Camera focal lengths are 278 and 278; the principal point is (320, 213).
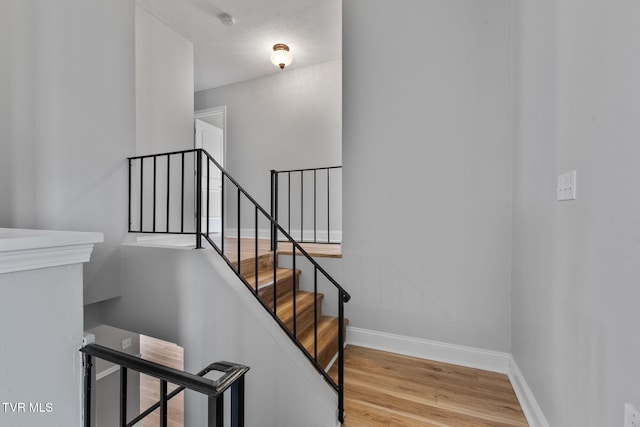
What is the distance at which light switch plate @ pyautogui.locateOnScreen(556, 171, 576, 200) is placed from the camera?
3.92 feet

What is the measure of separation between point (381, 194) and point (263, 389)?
5.84ft

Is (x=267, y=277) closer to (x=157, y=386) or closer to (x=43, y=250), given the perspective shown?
(x=43, y=250)

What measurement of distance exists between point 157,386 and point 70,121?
3.35m

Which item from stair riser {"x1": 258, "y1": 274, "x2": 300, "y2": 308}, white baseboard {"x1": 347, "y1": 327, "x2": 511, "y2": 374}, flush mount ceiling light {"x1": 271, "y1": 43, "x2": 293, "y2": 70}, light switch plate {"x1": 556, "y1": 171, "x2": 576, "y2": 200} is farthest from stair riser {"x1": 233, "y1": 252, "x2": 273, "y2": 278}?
flush mount ceiling light {"x1": 271, "y1": 43, "x2": 293, "y2": 70}

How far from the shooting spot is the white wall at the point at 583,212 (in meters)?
0.87

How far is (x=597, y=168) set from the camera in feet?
3.37

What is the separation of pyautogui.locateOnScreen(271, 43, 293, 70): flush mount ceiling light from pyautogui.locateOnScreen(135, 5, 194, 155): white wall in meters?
1.11

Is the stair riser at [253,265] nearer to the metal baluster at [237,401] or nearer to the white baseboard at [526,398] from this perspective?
the metal baluster at [237,401]

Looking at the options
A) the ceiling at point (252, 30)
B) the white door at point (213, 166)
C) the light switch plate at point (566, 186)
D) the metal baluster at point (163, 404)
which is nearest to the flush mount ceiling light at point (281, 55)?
the ceiling at point (252, 30)

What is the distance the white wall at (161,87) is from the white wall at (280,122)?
3.74 ft

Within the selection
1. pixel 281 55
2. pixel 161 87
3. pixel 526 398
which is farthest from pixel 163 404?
pixel 281 55

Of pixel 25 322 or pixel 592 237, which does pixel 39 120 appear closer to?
pixel 25 322

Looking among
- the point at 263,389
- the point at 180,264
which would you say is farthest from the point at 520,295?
the point at 180,264

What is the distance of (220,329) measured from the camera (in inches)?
75.2
